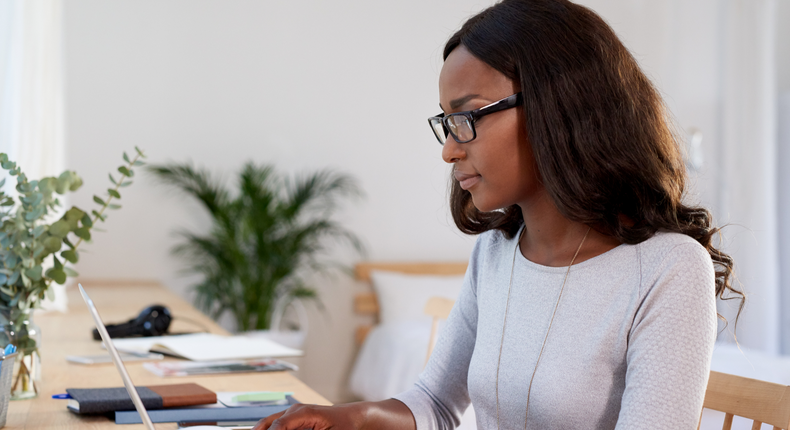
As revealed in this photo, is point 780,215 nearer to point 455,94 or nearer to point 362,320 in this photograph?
point 362,320

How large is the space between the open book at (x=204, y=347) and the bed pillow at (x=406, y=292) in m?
2.20

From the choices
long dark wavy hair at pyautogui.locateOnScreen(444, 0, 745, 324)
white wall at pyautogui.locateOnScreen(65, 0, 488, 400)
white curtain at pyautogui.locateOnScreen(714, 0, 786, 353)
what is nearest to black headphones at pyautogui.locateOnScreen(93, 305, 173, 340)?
long dark wavy hair at pyautogui.locateOnScreen(444, 0, 745, 324)

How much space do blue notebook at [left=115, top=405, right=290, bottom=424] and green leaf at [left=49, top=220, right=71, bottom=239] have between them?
370 mm

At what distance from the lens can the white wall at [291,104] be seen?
3775 mm

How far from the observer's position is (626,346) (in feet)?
3.26

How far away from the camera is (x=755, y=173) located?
429 cm

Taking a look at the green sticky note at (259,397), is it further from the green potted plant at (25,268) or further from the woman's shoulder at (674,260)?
the woman's shoulder at (674,260)

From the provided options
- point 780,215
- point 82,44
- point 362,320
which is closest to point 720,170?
point 780,215

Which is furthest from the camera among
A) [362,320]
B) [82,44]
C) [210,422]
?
[362,320]

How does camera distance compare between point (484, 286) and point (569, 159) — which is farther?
point (484, 286)

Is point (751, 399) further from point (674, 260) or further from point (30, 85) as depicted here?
point (30, 85)

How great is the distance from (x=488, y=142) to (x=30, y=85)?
7.20ft

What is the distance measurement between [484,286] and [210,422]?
0.51 m

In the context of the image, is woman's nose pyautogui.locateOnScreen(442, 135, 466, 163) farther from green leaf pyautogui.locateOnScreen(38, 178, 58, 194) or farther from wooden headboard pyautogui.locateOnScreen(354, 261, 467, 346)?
wooden headboard pyautogui.locateOnScreen(354, 261, 467, 346)
